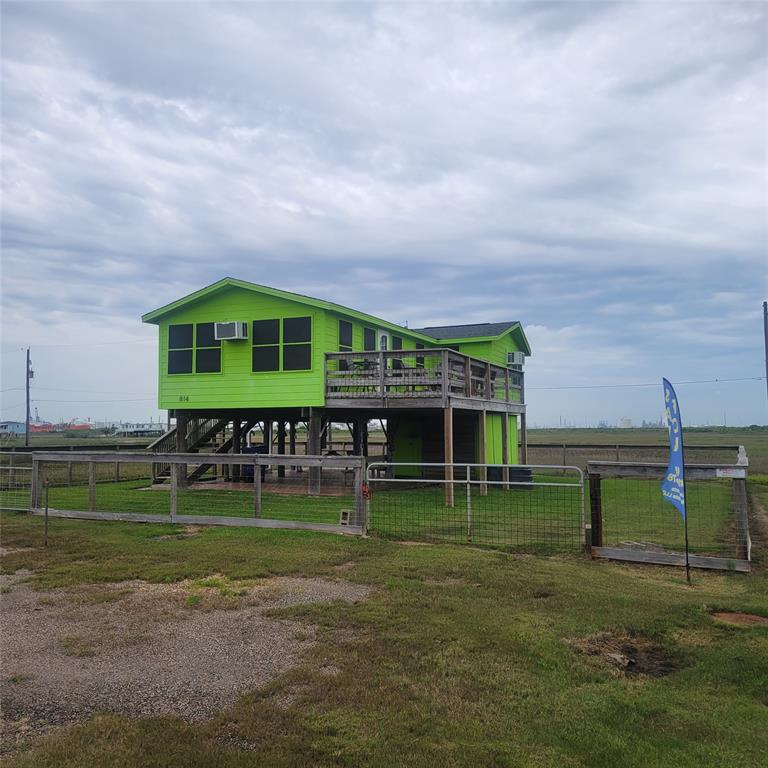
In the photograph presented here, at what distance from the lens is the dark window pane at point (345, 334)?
20.1m

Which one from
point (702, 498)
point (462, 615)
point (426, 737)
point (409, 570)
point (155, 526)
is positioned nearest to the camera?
point (426, 737)

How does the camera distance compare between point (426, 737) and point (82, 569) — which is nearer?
point (426, 737)

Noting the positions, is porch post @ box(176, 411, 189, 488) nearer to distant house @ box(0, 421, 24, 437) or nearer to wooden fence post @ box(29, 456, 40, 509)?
wooden fence post @ box(29, 456, 40, 509)

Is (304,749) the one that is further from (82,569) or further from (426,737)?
(82,569)

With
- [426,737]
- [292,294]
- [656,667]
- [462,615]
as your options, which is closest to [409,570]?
[462,615]

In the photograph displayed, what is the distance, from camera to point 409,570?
8.49 m

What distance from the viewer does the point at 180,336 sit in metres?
20.8

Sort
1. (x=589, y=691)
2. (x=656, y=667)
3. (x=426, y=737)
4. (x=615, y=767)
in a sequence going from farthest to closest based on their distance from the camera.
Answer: (x=656, y=667), (x=589, y=691), (x=426, y=737), (x=615, y=767)

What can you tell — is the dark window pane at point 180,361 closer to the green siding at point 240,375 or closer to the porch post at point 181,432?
the green siding at point 240,375

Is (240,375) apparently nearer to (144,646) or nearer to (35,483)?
(35,483)

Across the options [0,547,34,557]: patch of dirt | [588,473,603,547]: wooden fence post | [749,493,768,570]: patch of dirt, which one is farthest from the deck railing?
[0,547,34,557]: patch of dirt

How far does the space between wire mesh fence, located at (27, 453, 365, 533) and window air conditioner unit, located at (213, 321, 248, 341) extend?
379 centimetres

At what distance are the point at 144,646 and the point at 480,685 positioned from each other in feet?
9.31

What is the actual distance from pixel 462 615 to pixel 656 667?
182cm
